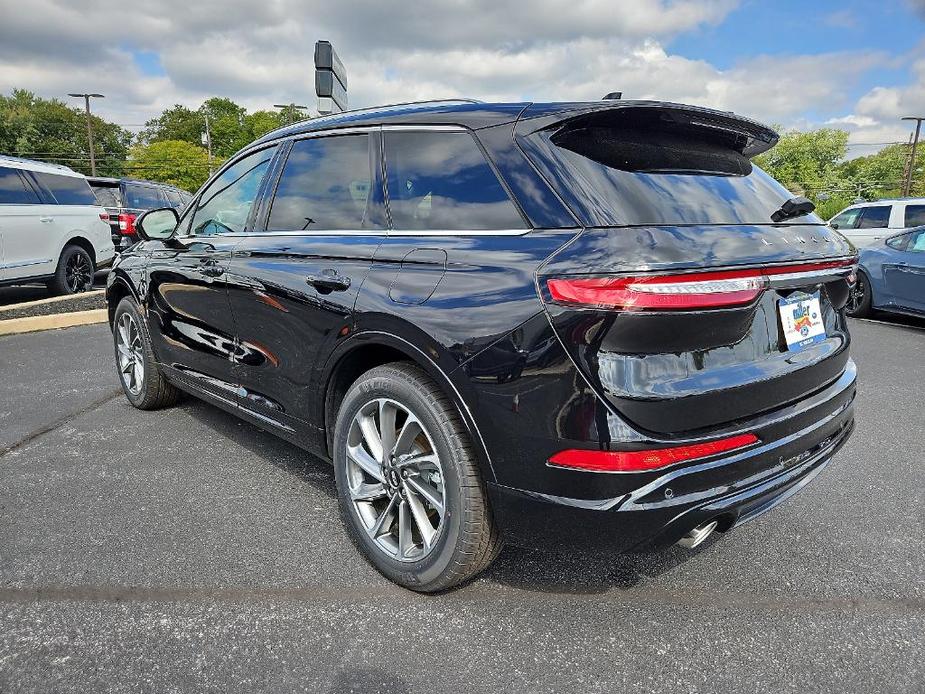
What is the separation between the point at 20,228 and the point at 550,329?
940 cm

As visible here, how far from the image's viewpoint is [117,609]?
7.47 feet

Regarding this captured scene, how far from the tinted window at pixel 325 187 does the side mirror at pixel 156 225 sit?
4.46 ft

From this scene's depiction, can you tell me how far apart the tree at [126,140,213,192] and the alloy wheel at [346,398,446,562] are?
3238 inches

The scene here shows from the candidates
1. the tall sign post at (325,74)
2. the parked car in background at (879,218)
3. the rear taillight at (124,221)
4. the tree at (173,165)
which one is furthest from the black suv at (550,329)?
the tree at (173,165)

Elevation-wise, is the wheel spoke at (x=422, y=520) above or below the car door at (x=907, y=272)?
below

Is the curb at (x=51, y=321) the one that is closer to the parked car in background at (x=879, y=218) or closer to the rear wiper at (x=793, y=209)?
the rear wiper at (x=793, y=209)

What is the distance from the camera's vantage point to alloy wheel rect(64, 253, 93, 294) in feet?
32.1

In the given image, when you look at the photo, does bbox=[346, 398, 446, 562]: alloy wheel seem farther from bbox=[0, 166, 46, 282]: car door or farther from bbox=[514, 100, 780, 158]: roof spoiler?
bbox=[0, 166, 46, 282]: car door

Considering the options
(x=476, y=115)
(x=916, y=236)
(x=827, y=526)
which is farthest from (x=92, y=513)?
(x=916, y=236)

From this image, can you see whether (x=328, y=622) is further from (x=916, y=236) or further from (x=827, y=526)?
(x=916, y=236)

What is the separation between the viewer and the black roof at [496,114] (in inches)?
85.7

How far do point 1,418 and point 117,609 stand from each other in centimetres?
291

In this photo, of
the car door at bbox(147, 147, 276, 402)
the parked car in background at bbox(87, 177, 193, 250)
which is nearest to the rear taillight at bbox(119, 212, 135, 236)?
the parked car in background at bbox(87, 177, 193, 250)

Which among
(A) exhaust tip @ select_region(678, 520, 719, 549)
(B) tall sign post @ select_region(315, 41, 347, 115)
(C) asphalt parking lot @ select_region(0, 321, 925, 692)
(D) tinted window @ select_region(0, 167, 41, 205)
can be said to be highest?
(B) tall sign post @ select_region(315, 41, 347, 115)
